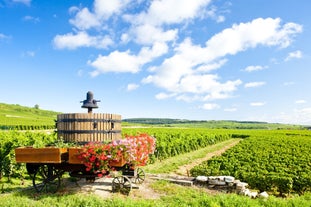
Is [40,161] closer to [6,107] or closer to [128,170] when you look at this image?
[128,170]

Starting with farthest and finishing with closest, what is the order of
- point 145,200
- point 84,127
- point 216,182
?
point 216,182, point 84,127, point 145,200

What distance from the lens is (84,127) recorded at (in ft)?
31.9

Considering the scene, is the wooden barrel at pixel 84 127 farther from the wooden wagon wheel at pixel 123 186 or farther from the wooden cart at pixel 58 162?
the wooden wagon wheel at pixel 123 186

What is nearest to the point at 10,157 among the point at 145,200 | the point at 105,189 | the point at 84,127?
the point at 84,127

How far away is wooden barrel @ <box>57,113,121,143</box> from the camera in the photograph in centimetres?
970

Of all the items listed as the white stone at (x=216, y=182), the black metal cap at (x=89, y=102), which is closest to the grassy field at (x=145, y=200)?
the white stone at (x=216, y=182)

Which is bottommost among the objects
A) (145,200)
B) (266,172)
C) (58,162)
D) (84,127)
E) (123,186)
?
(266,172)

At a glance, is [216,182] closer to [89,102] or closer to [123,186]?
[123,186]

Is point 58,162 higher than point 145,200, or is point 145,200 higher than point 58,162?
point 58,162

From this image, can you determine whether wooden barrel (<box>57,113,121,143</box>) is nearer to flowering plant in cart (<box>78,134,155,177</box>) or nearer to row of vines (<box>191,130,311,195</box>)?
flowering plant in cart (<box>78,134,155,177</box>)

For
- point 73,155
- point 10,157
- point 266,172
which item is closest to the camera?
point 73,155

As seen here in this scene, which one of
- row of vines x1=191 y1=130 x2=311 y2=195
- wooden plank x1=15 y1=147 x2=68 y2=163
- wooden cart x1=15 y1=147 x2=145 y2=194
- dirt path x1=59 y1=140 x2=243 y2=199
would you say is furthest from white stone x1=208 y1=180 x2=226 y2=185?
wooden plank x1=15 y1=147 x2=68 y2=163

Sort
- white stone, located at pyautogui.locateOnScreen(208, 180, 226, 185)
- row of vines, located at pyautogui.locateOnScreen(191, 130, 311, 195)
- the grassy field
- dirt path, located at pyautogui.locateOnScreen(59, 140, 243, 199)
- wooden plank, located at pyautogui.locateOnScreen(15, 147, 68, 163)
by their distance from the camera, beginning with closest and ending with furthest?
1. the grassy field
2. wooden plank, located at pyautogui.locateOnScreen(15, 147, 68, 163)
3. dirt path, located at pyautogui.locateOnScreen(59, 140, 243, 199)
4. white stone, located at pyautogui.locateOnScreen(208, 180, 226, 185)
5. row of vines, located at pyautogui.locateOnScreen(191, 130, 311, 195)

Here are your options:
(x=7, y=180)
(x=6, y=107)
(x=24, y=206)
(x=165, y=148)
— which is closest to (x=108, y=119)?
(x=24, y=206)
